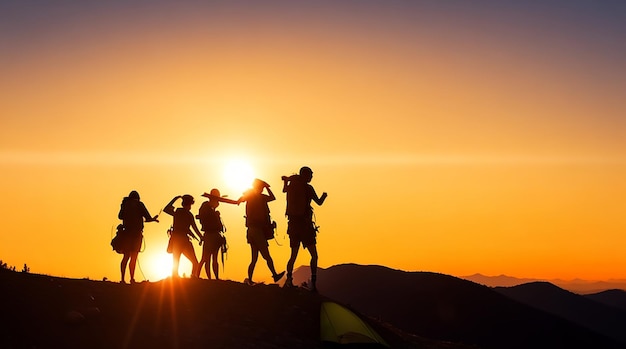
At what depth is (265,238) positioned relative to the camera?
18906 millimetres

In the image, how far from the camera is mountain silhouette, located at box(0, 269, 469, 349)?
47.2 feet

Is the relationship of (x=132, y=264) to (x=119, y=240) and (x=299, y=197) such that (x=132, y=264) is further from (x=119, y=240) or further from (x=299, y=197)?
(x=299, y=197)

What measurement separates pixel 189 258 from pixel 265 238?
246 centimetres

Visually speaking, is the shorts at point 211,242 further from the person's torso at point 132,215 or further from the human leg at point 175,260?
the person's torso at point 132,215

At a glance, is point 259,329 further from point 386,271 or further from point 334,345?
point 386,271

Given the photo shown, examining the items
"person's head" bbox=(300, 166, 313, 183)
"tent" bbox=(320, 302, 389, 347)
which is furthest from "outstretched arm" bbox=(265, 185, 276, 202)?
"tent" bbox=(320, 302, 389, 347)

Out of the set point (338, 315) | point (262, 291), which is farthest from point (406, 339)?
point (262, 291)

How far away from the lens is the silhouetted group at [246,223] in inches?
728

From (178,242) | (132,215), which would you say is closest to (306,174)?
(178,242)

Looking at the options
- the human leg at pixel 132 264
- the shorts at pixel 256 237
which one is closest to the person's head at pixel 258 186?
the shorts at pixel 256 237

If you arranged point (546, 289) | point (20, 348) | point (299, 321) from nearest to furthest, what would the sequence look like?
point (20, 348)
point (299, 321)
point (546, 289)

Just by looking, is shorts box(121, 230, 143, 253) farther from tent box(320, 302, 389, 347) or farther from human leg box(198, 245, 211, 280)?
tent box(320, 302, 389, 347)

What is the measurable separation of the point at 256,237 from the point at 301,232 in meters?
1.30

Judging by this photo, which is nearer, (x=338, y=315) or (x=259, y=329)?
(x=259, y=329)
